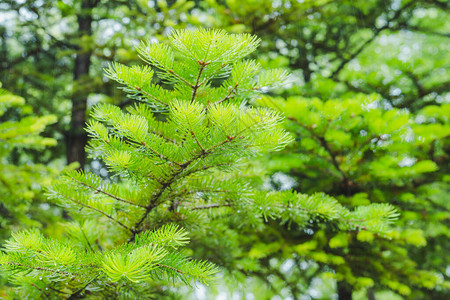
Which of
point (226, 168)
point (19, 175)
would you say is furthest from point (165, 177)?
point (19, 175)

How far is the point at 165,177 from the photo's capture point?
121 centimetres

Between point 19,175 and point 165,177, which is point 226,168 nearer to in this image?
point 165,177

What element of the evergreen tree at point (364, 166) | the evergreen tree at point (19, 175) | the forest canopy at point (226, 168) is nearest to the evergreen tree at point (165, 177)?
the forest canopy at point (226, 168)

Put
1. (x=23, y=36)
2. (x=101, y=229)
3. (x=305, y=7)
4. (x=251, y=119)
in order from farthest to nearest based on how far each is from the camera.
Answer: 1. (x=23, y=36)
2. (x=305, y=7)
3. (x=101, y=229)
4. (x=251, y=119)

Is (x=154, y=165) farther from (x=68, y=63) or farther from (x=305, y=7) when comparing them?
(x=68, y=63)

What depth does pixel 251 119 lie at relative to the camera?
998mm

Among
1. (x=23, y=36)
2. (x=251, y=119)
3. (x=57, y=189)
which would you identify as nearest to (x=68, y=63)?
(x=23, y=36)

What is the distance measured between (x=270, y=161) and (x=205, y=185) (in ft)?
4.48

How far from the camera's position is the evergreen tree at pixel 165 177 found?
1040 mm

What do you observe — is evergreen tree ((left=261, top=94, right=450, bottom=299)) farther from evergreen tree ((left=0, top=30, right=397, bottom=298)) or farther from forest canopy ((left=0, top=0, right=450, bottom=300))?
evergreen tree ((left=0, top=30, right=397, bottom=298))

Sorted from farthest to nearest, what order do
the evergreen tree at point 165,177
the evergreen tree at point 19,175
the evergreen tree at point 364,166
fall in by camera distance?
the evergreen tree at point 19,175, the evergreen tree at point 364,166, the evergreen tree at point 165,177

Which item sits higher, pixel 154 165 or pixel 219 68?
pixel 219 68

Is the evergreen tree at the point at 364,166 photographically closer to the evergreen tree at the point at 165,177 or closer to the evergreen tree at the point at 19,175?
the evergreen tree at the point at 165,177

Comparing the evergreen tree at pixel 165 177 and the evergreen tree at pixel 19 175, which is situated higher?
the evergreen tree at pixel 165 177
